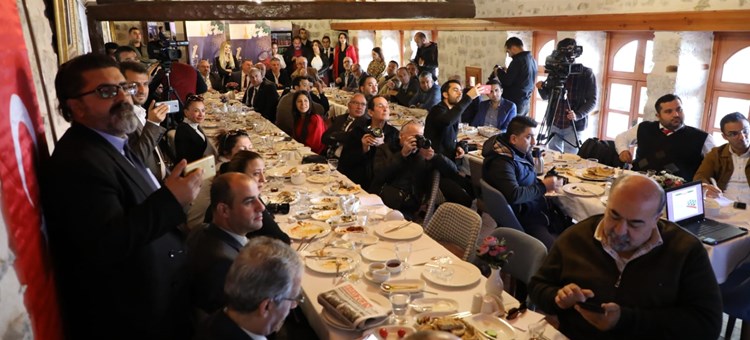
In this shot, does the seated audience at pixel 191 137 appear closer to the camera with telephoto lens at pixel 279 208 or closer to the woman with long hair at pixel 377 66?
the camera with telephoto lens at pixel 279 208

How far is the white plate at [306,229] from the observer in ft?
10.0

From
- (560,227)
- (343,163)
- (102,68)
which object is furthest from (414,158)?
(102,68)

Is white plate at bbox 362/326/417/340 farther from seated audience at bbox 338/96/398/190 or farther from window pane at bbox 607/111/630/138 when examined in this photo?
window pane at bbox 607/111/630/138

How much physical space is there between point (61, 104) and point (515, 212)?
10.0 ft

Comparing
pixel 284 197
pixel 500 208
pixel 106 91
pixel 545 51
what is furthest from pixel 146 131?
pixel 545 51

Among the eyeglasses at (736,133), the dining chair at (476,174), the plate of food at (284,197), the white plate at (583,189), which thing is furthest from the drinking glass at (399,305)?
the eyeglasses at (736,133)

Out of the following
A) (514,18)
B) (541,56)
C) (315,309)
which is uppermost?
(514,18)

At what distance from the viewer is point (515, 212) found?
399 cm

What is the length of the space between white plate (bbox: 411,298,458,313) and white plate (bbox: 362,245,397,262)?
1.57ft

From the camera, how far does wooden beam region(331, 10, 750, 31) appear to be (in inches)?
211

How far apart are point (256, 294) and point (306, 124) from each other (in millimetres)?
4972

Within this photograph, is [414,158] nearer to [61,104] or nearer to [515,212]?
[515,212]

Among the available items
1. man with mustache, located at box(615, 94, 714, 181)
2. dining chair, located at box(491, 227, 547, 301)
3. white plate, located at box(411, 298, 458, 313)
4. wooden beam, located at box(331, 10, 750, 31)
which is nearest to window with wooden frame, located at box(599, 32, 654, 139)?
wooden beam, located at box(331, 10, 750, 31)

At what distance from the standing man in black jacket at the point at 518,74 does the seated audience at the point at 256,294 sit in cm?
635
